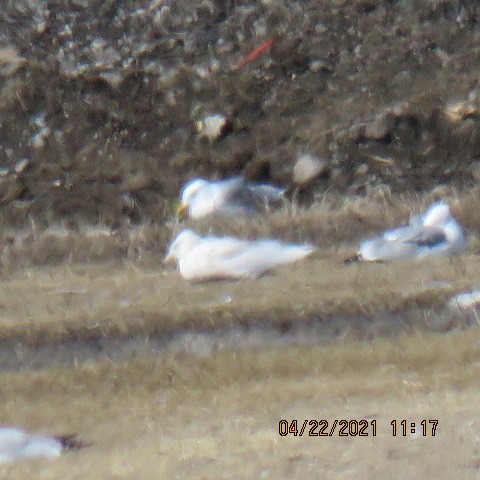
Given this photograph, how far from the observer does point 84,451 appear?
6.98ft

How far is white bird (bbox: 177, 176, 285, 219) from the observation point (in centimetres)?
306

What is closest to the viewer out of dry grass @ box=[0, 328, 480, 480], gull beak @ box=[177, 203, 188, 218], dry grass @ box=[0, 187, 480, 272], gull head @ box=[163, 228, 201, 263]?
dry grass @ box=[0, 328, 480, 480]

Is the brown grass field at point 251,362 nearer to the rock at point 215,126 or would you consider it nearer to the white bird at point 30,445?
the white bird at point 30,445

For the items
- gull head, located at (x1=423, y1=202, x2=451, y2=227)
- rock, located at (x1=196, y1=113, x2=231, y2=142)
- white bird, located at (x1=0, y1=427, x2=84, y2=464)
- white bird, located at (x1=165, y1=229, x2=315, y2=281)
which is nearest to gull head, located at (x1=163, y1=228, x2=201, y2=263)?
white bird, located at (x1=165, y1=229, x2=315, y2=281)

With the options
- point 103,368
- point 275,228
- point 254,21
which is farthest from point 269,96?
point 103,368

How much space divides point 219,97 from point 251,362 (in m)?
1.16

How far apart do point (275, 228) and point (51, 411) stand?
0.97m

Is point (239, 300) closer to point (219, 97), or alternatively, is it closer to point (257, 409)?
point (257, 409)

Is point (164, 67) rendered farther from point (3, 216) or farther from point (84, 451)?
point (84, 451)

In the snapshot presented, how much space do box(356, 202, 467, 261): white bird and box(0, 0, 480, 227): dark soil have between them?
35 centimetres
